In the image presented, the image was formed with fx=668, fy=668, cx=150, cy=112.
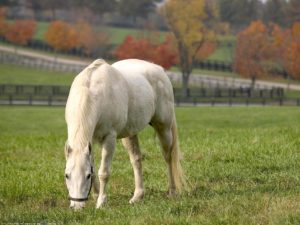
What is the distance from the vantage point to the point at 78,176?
668 centimetres

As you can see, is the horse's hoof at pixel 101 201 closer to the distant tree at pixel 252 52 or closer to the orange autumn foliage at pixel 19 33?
the distant tree at pixel 252 52

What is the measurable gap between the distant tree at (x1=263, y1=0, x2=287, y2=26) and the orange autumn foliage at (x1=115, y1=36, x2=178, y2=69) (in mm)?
24535

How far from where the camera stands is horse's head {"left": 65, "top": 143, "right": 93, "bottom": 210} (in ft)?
21.9

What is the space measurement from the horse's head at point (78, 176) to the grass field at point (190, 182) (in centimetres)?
15

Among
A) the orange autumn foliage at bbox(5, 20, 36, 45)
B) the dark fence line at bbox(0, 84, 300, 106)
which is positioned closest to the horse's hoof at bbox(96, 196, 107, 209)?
the dark fence line at bbox(0, 84, 300, 106)

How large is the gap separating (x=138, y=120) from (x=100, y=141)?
2.43 feet

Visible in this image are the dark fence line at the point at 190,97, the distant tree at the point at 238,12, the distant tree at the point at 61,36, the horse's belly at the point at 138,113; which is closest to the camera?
the horse's belly at the point at 138,113

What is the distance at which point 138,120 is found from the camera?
8.30 meters

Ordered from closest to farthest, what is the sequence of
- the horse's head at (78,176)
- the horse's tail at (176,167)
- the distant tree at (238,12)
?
the horse's head at (78,176)
the horse's tail at (176,167)
the distant tree at (238,12)

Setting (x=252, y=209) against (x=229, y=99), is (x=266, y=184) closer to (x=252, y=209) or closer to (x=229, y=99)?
(x=252, y=209)

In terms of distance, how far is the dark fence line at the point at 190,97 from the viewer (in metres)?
44.9

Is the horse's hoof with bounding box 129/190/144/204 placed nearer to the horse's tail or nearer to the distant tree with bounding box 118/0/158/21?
the horse's tail

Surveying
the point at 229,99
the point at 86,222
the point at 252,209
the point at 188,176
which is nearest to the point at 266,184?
the point at 188,176

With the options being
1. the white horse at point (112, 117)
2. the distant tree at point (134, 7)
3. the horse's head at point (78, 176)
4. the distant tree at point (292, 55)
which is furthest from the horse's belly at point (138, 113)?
the distant tree at point (134, 7)
